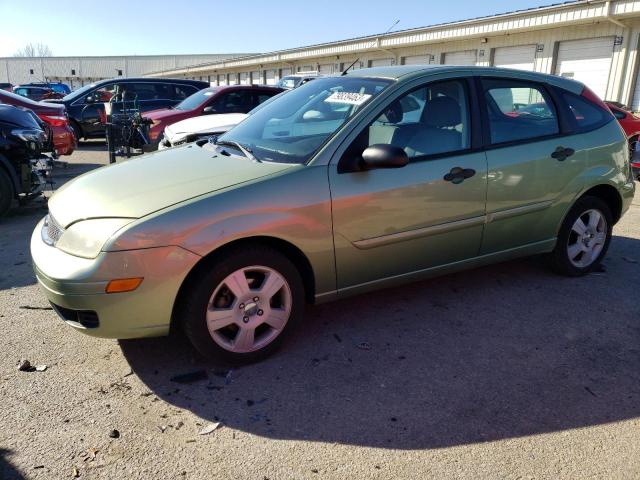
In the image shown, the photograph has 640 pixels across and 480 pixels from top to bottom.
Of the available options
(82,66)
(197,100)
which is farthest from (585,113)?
(82,66)

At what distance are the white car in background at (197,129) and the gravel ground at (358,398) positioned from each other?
381 cm

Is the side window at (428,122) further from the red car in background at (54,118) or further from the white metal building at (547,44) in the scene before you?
the white metal building at (547,44)

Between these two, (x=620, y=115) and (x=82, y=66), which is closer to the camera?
(x=620, y=115)

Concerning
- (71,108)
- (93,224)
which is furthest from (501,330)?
(71,108)

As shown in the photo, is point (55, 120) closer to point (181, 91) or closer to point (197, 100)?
point (197, 100)

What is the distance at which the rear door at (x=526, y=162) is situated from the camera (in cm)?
380

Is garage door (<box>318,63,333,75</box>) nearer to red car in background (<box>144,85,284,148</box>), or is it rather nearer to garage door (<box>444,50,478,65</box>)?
garage door (<box>444,50,478,65</box>)

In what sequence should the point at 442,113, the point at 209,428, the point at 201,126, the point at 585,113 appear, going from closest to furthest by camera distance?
the point at 209,428 → the point at 442,113 → the point at 585,113 → the point at 201,126

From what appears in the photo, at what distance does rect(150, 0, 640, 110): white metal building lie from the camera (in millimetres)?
15016

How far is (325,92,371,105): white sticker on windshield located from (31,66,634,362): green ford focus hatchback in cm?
1

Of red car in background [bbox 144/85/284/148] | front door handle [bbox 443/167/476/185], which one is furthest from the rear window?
red car in background [bbox 144/85/284/148]

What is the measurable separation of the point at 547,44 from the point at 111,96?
13516 mm

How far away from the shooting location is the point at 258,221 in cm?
292

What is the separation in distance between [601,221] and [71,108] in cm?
1318
